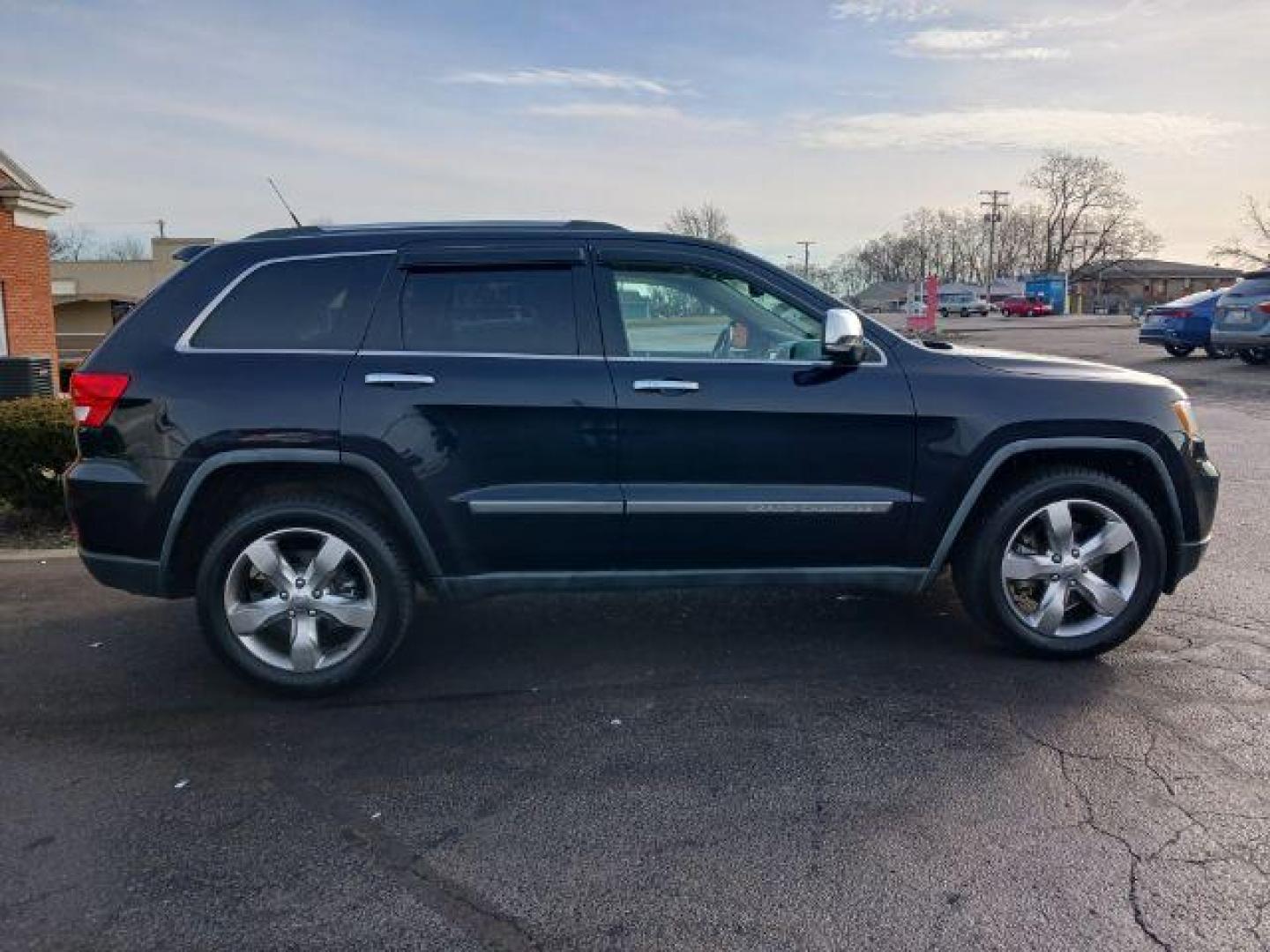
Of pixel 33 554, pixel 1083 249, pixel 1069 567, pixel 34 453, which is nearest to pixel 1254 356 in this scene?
pixel 1069 567

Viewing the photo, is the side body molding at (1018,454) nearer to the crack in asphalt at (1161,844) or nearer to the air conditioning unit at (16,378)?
the crack in asphalt at (1161,844)

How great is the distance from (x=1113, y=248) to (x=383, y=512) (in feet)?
404

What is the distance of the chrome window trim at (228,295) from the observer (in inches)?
154

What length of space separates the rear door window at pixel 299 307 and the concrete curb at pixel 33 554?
3.17 metres

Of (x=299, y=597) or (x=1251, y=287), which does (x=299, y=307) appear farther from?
(x=1251, y=287)

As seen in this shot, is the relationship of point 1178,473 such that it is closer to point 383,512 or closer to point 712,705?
point 712,705

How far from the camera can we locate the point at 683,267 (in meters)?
4.14

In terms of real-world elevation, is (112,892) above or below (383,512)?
below

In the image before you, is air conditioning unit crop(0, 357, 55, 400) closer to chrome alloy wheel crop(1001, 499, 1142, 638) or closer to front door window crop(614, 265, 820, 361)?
front door window crop(614, 265, 820, 361)

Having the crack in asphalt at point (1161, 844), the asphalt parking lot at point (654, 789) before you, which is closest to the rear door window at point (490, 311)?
the asphalt parking lot at point (654, 789)

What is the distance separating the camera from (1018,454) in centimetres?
415

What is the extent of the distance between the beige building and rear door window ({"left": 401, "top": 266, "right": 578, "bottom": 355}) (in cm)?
3595

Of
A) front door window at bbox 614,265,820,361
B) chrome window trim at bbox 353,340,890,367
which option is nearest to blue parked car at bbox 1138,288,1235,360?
front door window at bbox 614,265,820,361

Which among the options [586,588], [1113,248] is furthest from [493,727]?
[1113,248]
